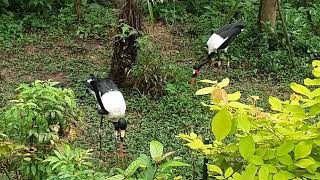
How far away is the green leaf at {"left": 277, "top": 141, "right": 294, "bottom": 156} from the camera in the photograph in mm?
1679

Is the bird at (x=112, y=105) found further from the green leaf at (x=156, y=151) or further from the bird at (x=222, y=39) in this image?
the green leaf at (x=156, y=151)

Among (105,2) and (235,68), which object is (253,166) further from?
(105,2)

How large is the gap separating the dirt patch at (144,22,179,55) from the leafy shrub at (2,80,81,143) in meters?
4.05

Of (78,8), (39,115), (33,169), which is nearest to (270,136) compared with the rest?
(33,169)

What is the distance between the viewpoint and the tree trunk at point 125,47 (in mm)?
5824

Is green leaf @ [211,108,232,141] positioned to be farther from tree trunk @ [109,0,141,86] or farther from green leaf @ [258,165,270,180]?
tree trunk @ [109,0,141,86]

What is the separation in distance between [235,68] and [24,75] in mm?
2592

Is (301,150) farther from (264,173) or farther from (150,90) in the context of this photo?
(150,90)

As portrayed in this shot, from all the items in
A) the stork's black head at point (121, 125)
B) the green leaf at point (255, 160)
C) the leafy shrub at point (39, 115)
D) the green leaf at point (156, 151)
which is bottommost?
the stork's black head at point (121, 125)

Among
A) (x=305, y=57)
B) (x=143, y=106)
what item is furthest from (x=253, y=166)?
(x=305, y=57)

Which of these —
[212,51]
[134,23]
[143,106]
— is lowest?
[143,106]

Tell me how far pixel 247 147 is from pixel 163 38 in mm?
6278

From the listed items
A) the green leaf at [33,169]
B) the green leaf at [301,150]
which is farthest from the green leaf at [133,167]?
the green leaf at [33,169]

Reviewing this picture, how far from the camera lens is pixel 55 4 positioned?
337 inches
